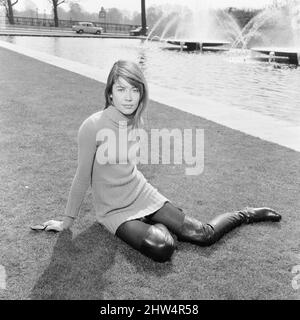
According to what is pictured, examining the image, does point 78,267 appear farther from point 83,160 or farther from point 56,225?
point 83,160

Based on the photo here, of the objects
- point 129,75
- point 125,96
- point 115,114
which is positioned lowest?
point 115,114

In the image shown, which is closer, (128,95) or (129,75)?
(129,75)

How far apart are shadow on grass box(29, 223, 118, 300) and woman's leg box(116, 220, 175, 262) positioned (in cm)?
22

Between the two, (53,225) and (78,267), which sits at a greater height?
(53,225)

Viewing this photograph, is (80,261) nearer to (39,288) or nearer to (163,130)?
(39,288)

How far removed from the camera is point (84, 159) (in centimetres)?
347

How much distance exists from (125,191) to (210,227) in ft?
2.66

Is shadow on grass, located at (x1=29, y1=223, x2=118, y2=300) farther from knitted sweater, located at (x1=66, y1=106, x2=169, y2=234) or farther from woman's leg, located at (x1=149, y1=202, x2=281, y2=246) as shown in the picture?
woman's leg, located at (x1=149, y1=202, x2=281, y2=246)

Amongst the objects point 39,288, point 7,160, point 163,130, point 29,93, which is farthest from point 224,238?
point 29,93

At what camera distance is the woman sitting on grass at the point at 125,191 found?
337 cm

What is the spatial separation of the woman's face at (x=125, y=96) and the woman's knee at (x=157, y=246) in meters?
1.00

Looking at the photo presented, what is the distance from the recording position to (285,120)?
8922mm

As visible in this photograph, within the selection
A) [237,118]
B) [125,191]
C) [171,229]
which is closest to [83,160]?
[125,191]
